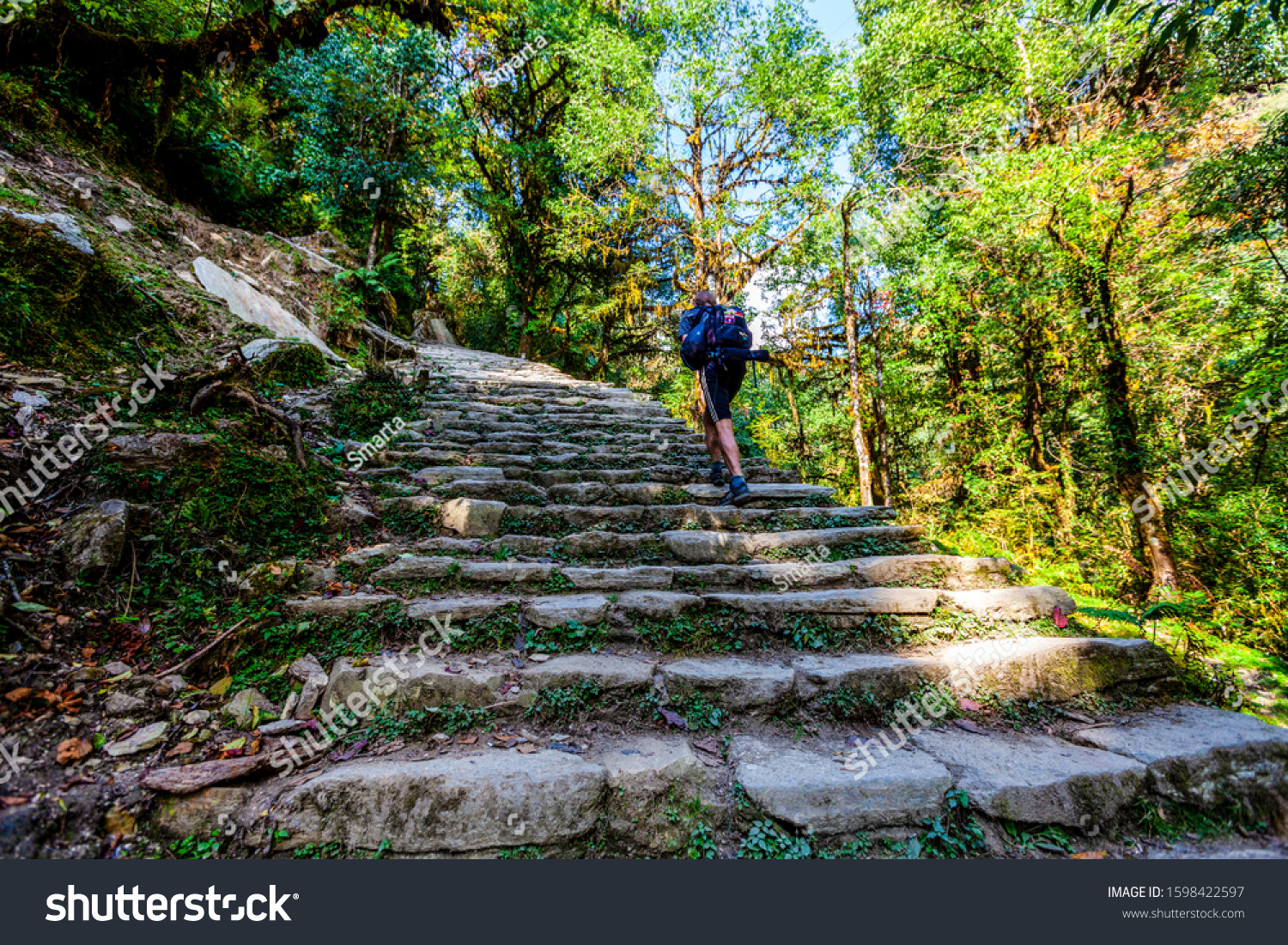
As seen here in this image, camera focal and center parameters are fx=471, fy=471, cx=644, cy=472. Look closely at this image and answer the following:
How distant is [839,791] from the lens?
6.42 feet

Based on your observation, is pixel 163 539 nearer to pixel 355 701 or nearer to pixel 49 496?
pixel 49 496

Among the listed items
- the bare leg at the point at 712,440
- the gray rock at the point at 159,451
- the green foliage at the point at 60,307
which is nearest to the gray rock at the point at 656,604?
the bare leg at the point at 712,440

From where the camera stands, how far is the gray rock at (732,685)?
2428 mm

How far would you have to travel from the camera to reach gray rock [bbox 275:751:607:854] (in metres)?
1.75

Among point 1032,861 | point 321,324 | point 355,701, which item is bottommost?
point 1032,861

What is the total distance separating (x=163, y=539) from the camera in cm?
245

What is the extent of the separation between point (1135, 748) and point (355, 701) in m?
3.67

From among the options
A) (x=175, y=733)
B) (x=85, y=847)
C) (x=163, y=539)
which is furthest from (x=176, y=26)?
(x=85, y=847)

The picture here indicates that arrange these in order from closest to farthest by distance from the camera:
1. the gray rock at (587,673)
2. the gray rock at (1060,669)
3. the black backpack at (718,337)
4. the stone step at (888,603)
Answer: the gray rock at (587,673)
the gray rock at (1060,669)
the stone step at (888,603)
the black backpack at (718,337)

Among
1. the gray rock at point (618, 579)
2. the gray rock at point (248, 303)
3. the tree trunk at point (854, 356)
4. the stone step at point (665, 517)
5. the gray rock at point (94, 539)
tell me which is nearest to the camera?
the gray rock at point (94, 539)

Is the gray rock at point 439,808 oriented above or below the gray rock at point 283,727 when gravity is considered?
below
